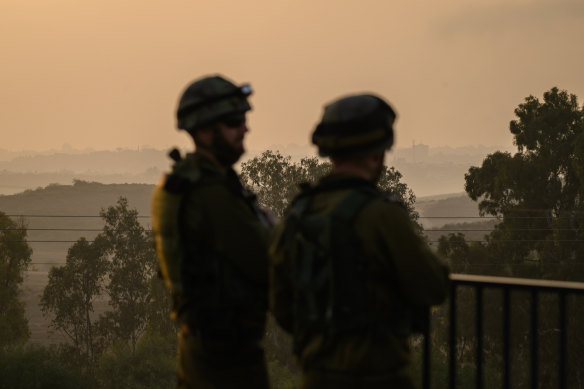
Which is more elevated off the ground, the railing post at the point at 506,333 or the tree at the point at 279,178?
the tree at the point at 279,178

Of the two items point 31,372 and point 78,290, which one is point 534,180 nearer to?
point 31,372

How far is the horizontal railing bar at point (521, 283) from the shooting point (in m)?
4.11

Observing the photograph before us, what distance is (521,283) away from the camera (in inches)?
165

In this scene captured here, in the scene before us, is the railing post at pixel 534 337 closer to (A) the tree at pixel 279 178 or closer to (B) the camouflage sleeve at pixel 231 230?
(B) the camouflage sleeve at pixel 231 230

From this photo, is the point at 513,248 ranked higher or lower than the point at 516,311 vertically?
higher

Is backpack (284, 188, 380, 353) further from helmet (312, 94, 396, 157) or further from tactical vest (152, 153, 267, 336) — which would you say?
tactical vest (152, 153, 267, 336)

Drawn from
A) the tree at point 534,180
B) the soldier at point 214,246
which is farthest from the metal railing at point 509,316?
the tree at point 534,180

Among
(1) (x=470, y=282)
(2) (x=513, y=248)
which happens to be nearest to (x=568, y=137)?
(2) (x=513, y=248)

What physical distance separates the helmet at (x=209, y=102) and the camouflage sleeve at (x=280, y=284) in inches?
27.4

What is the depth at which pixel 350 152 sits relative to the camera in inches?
121

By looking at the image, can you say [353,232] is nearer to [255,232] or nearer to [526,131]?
[255,232]

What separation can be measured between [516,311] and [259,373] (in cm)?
4102

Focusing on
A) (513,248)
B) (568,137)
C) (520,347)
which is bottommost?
(520,347)

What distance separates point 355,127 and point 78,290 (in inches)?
2664
